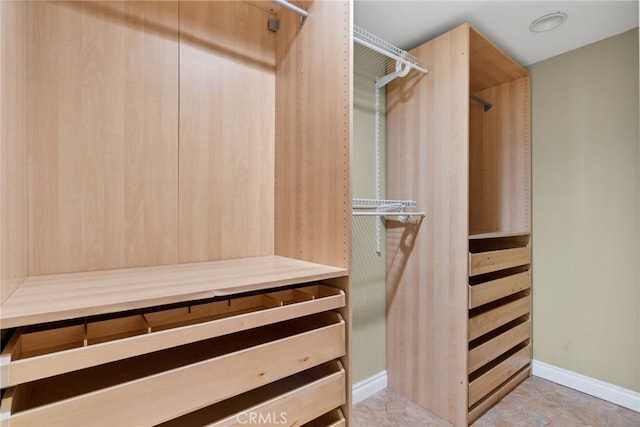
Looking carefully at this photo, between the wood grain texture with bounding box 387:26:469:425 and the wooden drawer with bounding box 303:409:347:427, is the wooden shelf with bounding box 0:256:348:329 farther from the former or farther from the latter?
the wood grain texture with bounding box 387:26:469:425

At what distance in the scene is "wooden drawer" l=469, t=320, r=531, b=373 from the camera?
1.80 metres

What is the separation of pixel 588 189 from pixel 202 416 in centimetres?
255

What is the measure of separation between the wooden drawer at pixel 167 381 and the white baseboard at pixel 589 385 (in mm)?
1963

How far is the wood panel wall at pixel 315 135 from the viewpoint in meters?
1.23

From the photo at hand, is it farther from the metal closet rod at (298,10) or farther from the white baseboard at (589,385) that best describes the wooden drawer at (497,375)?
the metal closet rod at (298,10)

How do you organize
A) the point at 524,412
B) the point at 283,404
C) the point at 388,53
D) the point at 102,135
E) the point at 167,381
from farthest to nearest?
the point at 524,412, the point at 388,53, the point at 102,135, the point at 283,404, the point at 167,381

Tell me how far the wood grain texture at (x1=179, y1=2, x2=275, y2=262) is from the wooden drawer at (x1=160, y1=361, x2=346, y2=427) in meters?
0.59

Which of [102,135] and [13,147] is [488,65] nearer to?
[102,135]

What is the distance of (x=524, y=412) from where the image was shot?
1.87 metres

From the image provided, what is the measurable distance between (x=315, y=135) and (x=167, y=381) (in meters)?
1.02

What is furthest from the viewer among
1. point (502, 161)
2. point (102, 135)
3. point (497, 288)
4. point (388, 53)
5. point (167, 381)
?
point (502, 161)

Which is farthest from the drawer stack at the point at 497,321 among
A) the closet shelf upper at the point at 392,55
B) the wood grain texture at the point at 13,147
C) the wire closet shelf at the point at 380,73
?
the wood grain texture at the point at 13,147

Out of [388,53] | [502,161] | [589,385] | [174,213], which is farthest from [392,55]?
[589,385]

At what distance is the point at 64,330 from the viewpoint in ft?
2.68
